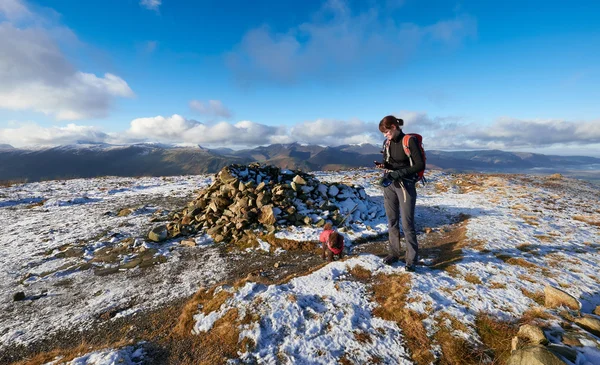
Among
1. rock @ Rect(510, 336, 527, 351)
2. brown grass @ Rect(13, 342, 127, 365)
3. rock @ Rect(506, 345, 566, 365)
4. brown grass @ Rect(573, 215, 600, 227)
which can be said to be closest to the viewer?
rock @ Rect(506, 345, 566, 365)

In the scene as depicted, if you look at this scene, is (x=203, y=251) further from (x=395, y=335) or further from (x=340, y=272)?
(x=395, y=335)

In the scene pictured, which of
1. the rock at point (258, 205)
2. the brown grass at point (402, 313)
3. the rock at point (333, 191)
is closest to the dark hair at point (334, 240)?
the brown grass at point (402, 313)

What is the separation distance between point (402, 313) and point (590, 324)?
11.7 ft

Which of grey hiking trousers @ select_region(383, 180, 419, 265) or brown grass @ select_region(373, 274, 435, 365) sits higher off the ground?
grey hiking trousers @ select_region(383, 180, 419, 265)

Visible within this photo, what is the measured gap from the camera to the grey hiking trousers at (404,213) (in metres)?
7.39

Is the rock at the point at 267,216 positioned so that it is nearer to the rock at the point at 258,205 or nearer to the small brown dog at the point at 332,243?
the rock at the point at 258,205

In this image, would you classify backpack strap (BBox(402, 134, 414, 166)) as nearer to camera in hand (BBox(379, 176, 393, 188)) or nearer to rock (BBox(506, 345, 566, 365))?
camera in hand (BBox(379, 176, 393, 188))

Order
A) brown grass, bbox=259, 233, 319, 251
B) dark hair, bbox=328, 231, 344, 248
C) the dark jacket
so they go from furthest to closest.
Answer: brown grass, bbox=259, 233, 319, 251, dark hair, bbox=328, 231, 344, 248, the dark jacket

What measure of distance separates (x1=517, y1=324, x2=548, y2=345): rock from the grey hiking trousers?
297cm

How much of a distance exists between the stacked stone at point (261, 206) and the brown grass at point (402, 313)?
19.9 ft

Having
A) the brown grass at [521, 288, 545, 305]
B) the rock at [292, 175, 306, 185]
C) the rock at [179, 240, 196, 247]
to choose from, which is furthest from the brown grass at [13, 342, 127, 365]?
the rock at [292, 175, 306, 185]

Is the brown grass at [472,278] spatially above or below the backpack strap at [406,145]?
below

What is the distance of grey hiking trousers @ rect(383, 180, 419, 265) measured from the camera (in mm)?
7391

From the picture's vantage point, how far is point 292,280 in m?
7.65
